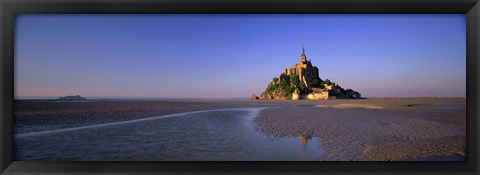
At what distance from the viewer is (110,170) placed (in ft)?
5.23

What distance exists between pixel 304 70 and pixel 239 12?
5.29 meters

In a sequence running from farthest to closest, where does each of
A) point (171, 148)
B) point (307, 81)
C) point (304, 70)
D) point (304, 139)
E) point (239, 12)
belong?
point (307, 81) < point (304, 70) < point (304, 139) < point (171, 148) < point (239, 12)

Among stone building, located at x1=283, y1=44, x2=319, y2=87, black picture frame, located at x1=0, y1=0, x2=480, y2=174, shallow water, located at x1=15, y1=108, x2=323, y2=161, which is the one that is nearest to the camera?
black picture frame, located at x1=0, y1=0, x2=480, y2=174

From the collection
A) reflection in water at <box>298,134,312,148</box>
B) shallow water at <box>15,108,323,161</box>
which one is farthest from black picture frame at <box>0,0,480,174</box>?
reflection in water at <box>298,134,312,148</box>

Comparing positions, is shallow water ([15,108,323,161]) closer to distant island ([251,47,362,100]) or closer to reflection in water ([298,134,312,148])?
reflection in water ([298,134,312,148])

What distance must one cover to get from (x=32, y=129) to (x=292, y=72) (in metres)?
5.91

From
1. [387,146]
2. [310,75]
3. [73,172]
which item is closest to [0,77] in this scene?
[73,172]

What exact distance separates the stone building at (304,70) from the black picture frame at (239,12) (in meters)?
4.05

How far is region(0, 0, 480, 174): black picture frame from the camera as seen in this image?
1564 millimetres

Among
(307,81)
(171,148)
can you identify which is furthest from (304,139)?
(307,81)

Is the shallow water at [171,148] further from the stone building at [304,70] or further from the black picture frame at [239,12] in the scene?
the stone building at [304,70]

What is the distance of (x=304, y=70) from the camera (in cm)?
664

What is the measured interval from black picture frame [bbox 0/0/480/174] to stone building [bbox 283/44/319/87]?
405cm

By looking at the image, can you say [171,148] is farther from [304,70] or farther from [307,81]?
[307,81]
